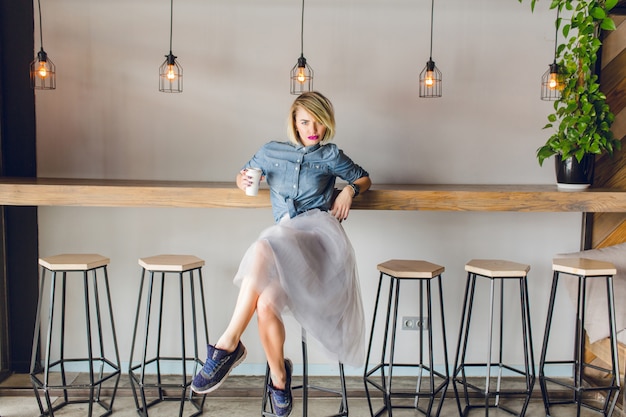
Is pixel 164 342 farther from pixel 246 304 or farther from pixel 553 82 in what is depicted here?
pixel 553 82

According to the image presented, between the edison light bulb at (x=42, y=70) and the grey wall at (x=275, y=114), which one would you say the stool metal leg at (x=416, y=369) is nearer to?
the grey wall at (x=275, y=114)

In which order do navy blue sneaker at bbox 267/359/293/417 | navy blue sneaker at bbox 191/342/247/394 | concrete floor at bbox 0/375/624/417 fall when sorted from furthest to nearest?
concrete floor at bbox 0/375/624/417 < navy blue sneaker at bbox 267/359/293/417 < navy blue sneaker at bbox 191/342/247/394

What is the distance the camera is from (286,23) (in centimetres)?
344

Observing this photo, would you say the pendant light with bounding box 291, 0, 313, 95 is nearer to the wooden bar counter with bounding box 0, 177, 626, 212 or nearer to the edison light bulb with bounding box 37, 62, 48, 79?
the wooden bar counter with bounding box 0, 177, 626, 212

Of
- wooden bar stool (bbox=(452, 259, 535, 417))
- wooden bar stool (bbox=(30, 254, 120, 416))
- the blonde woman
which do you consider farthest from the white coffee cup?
wooden bar stool (bbox=(452, 259, 535, 417))

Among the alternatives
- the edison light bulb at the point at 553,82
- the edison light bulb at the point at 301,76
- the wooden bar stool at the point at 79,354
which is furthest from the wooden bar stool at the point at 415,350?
the wooden bar stool at the point at 79,354

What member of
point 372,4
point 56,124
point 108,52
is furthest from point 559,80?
point 56,124

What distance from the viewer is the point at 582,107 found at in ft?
10.3

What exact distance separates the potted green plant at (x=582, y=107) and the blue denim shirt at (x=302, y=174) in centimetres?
124

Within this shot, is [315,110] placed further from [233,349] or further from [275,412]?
[275,412]

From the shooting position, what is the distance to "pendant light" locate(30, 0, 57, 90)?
308 cm

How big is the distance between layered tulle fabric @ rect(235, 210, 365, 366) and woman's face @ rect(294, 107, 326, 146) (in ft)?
1.20

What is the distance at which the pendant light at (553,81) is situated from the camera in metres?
3.23

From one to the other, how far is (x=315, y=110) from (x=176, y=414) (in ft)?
5.97
